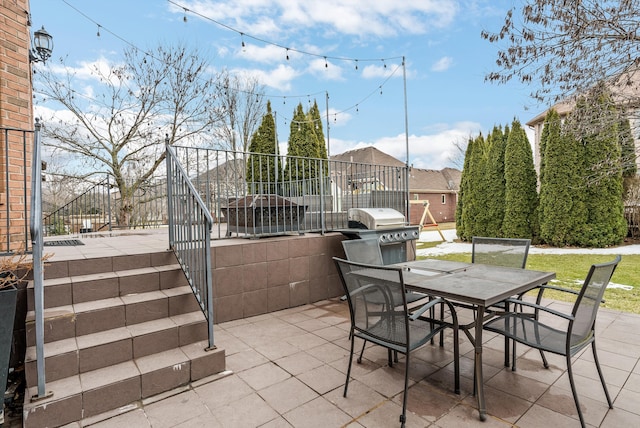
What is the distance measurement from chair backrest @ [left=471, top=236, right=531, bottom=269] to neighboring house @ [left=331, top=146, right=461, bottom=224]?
783 inches

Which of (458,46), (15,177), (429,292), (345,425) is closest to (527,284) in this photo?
(429,292)

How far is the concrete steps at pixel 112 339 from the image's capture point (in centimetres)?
194

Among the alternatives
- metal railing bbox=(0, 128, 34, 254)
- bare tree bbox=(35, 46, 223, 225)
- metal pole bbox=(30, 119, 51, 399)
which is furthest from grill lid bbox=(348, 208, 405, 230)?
bare tree bbox=(35, 46, 223, 225)

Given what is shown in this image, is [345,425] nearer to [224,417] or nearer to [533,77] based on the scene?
[224,417]

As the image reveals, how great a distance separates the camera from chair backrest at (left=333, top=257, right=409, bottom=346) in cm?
188

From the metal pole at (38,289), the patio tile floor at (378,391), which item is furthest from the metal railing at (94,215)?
the patio tile floor at (378,391)

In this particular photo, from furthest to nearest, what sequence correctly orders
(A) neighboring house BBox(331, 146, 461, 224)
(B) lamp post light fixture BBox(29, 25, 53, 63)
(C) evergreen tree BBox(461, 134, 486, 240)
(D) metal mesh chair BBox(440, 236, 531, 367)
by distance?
(A) neighboring house BBox(331, 146, 461, 224), (C) evergreen tree BBox(461, 134, 486, 240), (B) lamp post light fixture BBox(29, 25, 53, 63), (D) metal mesh chair BBox(440, 236, 531, 367)

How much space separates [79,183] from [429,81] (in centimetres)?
1160

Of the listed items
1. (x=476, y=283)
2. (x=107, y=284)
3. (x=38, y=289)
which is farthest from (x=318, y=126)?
(x=38, y=289)

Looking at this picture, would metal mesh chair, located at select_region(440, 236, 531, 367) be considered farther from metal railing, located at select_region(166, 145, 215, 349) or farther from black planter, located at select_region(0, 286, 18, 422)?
black planter, located at select_region(0, 286, 18, 422)

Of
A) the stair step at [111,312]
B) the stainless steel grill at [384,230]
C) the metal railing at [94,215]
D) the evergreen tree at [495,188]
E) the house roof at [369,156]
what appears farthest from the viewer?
the house roof at [369,156]

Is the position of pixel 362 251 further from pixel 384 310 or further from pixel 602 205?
pixel 602 205

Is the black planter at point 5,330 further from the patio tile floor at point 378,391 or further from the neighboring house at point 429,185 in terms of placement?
the neighboring house at point 429,185

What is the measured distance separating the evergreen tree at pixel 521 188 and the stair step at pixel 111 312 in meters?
11.2
